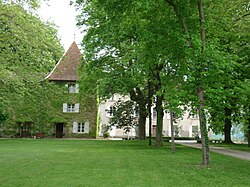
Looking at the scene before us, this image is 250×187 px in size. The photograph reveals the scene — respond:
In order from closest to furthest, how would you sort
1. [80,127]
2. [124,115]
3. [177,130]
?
[80,127] → [124,115] → [177,130]

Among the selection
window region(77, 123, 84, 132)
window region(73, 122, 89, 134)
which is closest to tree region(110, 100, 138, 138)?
window region(73, 122, 89, 134)

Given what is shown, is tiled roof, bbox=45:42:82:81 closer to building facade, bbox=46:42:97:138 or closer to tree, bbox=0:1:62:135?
building facade, bbox=46:42:97:138

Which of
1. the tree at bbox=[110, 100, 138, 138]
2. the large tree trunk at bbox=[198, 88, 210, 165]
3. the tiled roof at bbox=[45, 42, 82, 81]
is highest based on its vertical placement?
the tiled roof at bbox=[45, 42, 82, 81]

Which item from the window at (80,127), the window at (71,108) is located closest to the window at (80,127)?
the window at (80,127)

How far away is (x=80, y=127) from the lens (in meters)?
47.7

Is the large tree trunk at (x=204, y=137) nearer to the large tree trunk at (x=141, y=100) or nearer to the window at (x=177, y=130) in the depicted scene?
the large tree trunk at (x=141, y=100)

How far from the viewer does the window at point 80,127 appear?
4747 centimetres

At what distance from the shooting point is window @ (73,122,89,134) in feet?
156

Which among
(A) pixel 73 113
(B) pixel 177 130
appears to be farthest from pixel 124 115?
(B) pixel 177 130

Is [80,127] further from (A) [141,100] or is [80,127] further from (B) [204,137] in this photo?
(B) [204,137]

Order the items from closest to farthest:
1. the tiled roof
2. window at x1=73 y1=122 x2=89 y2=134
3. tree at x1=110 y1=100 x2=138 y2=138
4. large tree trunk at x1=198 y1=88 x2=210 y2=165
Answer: large tree trunk at x1=198 y1=88 x2=210 y2=165
the tiled roof
window at x1=73 y1=122 x2=89 y2=134
tree at x1=110 y1=100 x2=138 y2=138

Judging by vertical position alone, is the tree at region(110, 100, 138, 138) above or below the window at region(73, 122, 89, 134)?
above

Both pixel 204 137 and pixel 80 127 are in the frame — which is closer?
pixel 204 137

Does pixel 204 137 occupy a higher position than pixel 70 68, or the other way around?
pixel 70 68
